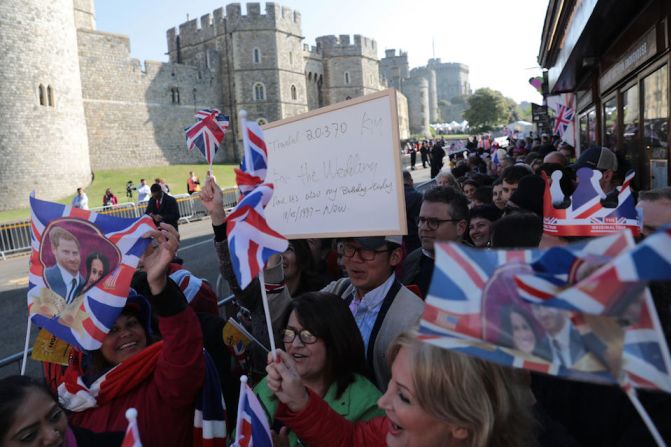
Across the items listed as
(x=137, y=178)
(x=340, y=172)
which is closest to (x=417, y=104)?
(x=137, y=178)

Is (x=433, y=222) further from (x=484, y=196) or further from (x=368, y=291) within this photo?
(x=484, y=196)

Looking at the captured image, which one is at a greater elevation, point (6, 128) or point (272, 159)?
point (6, 128)

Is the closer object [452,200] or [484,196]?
[452,200]

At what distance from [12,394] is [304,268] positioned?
1.98m

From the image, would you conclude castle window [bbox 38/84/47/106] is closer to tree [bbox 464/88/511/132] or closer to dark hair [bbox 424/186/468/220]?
dark hair [bbox 424/186/468/220]

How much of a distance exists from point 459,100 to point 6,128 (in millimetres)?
113080

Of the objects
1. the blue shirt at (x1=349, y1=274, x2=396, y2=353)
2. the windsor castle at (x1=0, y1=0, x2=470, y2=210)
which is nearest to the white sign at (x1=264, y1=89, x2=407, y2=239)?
the blue shirt at (x1=349, y1=274, x2=396, y2=353)

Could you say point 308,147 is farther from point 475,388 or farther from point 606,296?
point 606,296

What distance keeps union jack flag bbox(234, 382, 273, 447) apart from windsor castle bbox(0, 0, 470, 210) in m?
29.3

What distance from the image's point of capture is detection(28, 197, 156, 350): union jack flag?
2.52m

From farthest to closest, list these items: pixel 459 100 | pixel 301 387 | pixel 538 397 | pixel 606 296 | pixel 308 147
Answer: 1. pixel 459 100
2. pixel 308 147
3. pixel 538 397
4. pixel 301 387
5. pixel 606 296

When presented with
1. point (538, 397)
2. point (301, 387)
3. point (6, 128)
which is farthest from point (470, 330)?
point (6, 128)

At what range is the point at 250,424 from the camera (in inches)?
78.6

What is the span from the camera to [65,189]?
29906 mm
